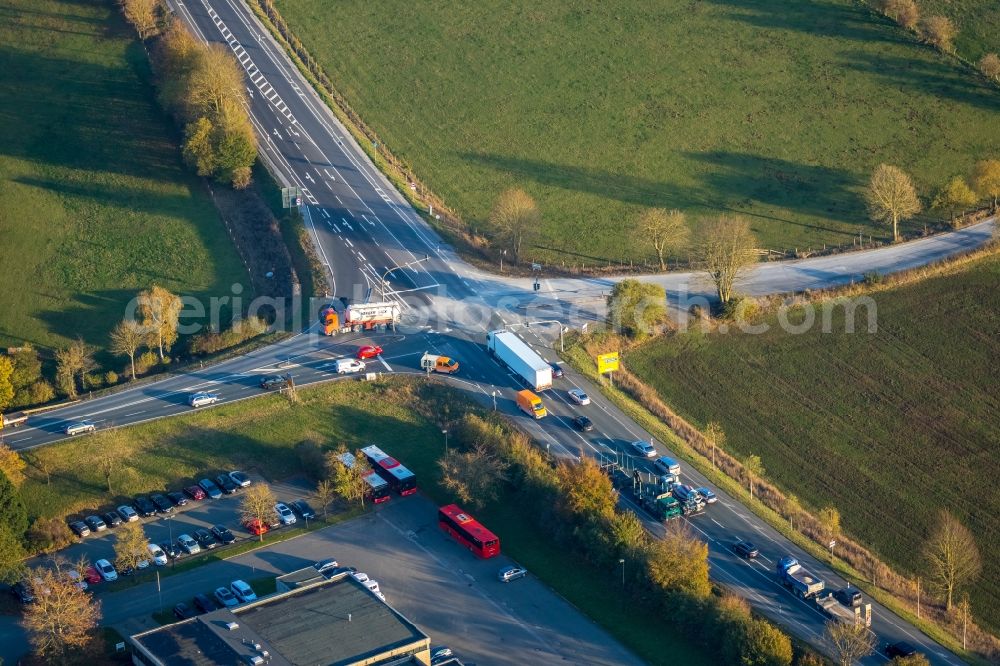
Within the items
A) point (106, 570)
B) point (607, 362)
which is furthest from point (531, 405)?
point (106, 570)

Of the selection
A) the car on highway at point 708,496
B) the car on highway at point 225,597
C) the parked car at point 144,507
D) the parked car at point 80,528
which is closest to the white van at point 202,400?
the parked car at point 144,507

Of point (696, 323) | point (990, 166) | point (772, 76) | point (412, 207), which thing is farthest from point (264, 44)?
point (990, 166)

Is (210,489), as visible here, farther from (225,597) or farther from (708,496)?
(708,496)

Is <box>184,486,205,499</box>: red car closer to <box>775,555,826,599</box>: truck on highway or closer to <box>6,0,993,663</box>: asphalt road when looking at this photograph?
<box>6,0,993,663</box>: asphalt road

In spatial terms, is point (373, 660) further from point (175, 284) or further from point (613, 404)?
point (175, 284)

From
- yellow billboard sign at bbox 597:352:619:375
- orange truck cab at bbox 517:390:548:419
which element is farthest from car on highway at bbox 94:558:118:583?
yellow billboard sign at bbox 597:352:619:375
